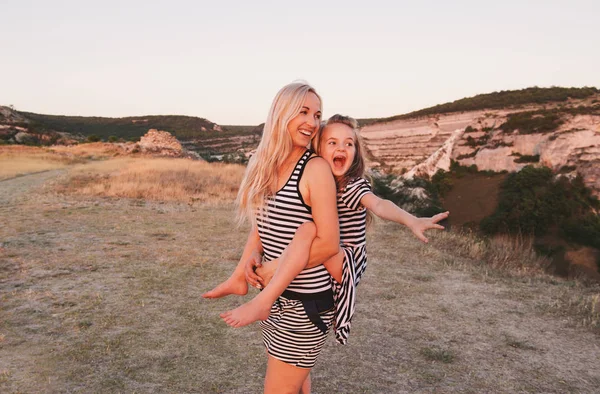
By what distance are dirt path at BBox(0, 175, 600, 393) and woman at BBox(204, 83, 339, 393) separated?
176cm

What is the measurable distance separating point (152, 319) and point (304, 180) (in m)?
3.69

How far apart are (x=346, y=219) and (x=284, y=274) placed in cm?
50

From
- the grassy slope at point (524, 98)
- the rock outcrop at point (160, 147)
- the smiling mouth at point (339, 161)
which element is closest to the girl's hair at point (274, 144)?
the smiling mouth at point (339, 161)

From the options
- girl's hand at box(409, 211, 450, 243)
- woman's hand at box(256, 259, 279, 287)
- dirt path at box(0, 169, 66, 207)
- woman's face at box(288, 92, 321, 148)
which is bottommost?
dirt path at box(0, 169, 66, 207)

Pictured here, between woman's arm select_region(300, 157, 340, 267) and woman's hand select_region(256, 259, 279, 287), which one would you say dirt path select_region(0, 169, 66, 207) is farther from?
woman's arm select_region(300, 157, 340, 267)

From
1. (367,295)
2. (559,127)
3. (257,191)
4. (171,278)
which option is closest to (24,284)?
(171,278)

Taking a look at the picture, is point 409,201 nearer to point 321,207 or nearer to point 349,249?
point 349,249

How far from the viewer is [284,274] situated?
148 centimetres

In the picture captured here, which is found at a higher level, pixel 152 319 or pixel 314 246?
pixel 314 246

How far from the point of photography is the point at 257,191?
1.70m

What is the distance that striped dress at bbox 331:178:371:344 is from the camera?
170 centimetres

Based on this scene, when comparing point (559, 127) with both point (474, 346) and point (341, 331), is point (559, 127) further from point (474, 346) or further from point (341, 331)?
point (341, 331)

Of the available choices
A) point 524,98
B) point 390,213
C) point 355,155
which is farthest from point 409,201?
point 524,98

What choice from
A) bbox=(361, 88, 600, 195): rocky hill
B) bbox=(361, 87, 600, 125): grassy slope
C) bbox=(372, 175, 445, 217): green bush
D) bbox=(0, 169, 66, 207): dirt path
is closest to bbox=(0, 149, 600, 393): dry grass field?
bbox=(0, 169, 66, 207): dirt path
